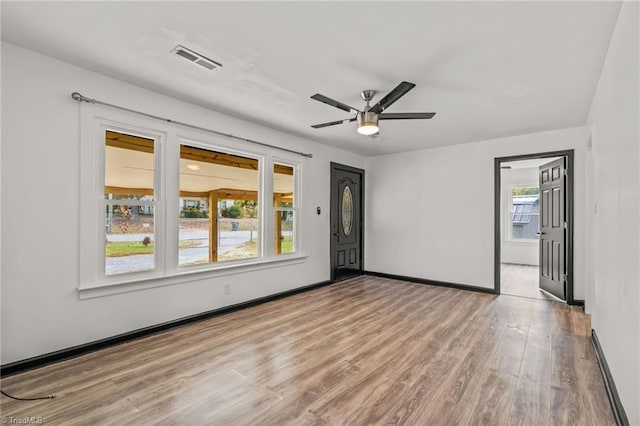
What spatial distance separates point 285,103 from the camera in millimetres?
3584

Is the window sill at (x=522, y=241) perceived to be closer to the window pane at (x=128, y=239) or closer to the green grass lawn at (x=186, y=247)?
the green grass lawn at (x=186, y=247)

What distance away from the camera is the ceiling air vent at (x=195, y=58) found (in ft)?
8.07

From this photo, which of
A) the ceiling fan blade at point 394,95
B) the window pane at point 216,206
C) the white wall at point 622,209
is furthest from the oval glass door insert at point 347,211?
the white wall at point 622,209

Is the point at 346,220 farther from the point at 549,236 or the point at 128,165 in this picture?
the point at 128,165

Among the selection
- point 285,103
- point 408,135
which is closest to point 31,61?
point 285,103

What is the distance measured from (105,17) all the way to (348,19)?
1.63 meters

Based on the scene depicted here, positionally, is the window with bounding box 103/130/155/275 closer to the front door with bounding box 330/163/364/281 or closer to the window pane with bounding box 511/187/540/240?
the front door with bounding box 330/163/364/281

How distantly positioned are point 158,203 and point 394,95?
2660mm

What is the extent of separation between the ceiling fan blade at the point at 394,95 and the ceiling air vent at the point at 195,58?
1.47 meters

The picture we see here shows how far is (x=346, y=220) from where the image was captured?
20.7 ft

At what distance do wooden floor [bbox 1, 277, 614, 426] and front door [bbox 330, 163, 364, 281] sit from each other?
2.18 metres

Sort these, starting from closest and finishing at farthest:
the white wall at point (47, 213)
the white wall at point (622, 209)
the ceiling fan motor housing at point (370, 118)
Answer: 1. the white wall at point (622, 209)
2. the white wall at point (47, 213)
3. the ceiling fan motor housing at point (370, 118)

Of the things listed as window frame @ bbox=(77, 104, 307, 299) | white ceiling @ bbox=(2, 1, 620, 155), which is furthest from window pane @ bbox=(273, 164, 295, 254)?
white ceiling @ bbox=(2, 1, 620, 155)

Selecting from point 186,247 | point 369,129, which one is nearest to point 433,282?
point 369,129
